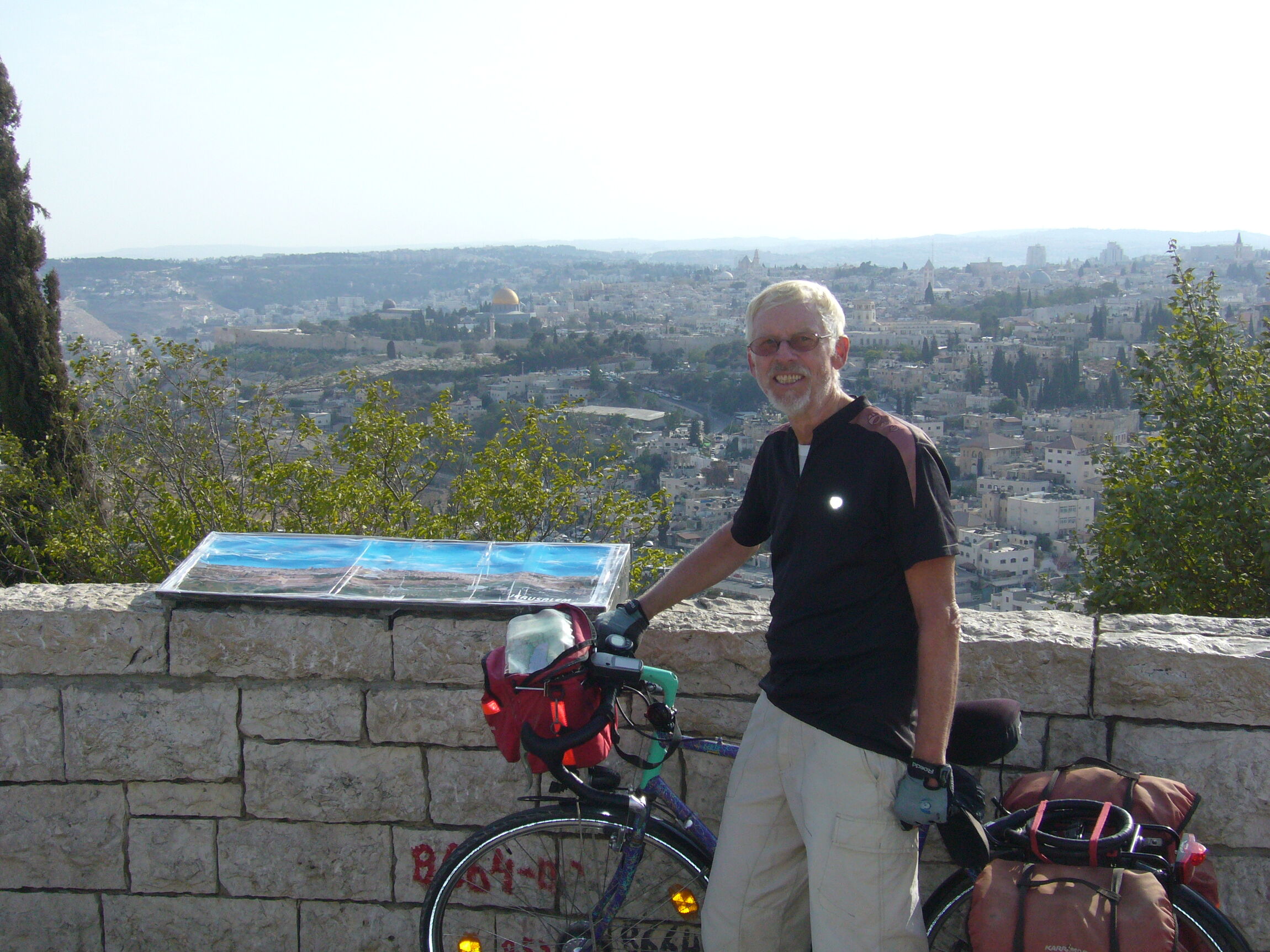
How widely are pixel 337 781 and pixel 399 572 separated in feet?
1.81

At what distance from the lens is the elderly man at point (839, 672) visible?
1760 millimetres

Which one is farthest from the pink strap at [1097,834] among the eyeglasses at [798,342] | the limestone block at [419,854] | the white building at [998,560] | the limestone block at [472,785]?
the white building at [998,560]

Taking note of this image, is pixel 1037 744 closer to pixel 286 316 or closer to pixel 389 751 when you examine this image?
pixel 389 751

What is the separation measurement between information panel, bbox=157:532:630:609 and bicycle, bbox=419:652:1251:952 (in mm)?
400

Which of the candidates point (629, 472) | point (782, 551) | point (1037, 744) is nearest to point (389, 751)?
point (782, 551)

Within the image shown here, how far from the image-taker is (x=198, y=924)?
2643mm

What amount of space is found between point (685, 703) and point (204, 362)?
20.6ft

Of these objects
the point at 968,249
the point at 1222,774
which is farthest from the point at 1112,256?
the point at 1222,774

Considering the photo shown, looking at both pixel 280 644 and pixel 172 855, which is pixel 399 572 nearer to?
pixel 280 644

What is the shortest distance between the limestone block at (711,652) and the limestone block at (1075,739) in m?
0.68

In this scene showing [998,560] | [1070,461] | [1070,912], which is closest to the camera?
[1070,912]

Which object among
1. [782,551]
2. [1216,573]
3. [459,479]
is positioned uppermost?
[782,551]

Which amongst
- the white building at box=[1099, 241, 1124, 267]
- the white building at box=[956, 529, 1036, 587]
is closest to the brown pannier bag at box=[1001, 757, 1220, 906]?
the white building at box=[956, 529, 1036, 587]

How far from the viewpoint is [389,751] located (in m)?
2.55
